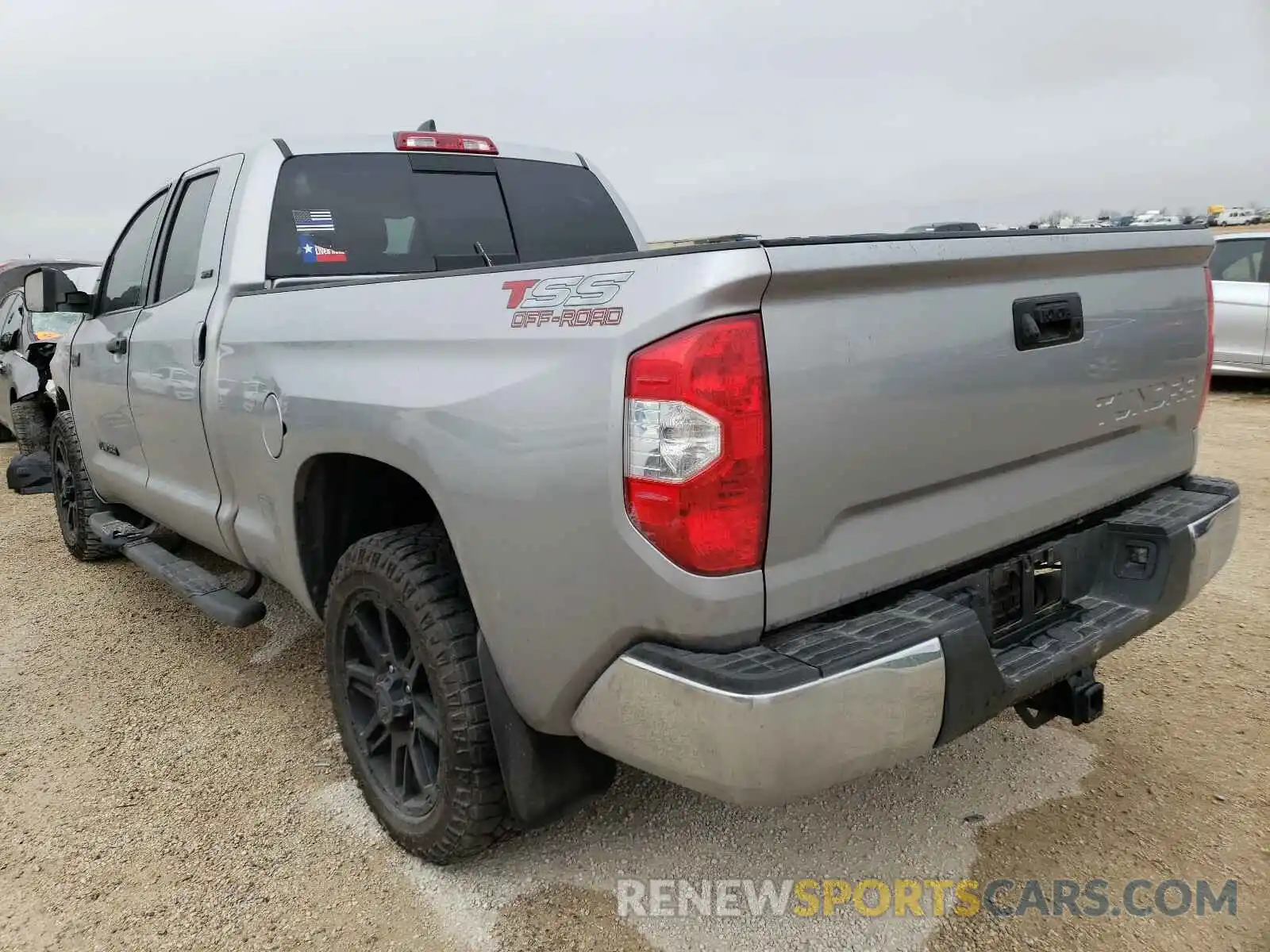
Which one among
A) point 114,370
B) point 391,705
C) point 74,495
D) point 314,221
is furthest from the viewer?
point 74,495

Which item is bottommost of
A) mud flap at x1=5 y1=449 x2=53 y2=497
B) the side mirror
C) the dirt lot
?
the dirt lot

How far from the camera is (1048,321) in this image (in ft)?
6.79

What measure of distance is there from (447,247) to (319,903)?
2261mm

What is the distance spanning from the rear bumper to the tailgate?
10 cm

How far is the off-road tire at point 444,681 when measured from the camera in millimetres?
2146

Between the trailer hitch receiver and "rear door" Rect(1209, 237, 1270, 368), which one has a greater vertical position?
"rear door" Rect(1209, 237, 1270, 368)

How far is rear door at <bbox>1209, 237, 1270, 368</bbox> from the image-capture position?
356 inches

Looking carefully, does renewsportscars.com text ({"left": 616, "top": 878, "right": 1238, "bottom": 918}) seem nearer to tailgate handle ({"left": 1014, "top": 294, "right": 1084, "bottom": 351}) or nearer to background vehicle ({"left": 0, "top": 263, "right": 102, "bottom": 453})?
tailgate handle ({"left": 1014, "top": 294, "right": 1084, "bottom": 351})

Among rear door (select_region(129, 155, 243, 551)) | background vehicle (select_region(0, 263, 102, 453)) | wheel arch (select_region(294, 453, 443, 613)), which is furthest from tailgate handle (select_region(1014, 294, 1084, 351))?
background vehicle (select_region(0, 263, 102, 453))

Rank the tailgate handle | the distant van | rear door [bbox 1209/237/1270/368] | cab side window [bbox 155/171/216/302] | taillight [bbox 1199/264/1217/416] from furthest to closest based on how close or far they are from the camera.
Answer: the distant van < rear door [bbox 1209/237/1270/368] < cab side window [bbox 155/171/216/302] < taillight [bbox 1199/264/1217/416] < the tailgate handle

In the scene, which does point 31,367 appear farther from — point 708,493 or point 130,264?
point 708,493

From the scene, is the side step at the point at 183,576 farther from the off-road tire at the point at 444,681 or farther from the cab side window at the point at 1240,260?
the cab side window at the point at 1240,260

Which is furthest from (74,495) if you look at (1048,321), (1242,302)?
(1242,302)

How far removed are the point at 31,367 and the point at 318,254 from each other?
19.5 ft
